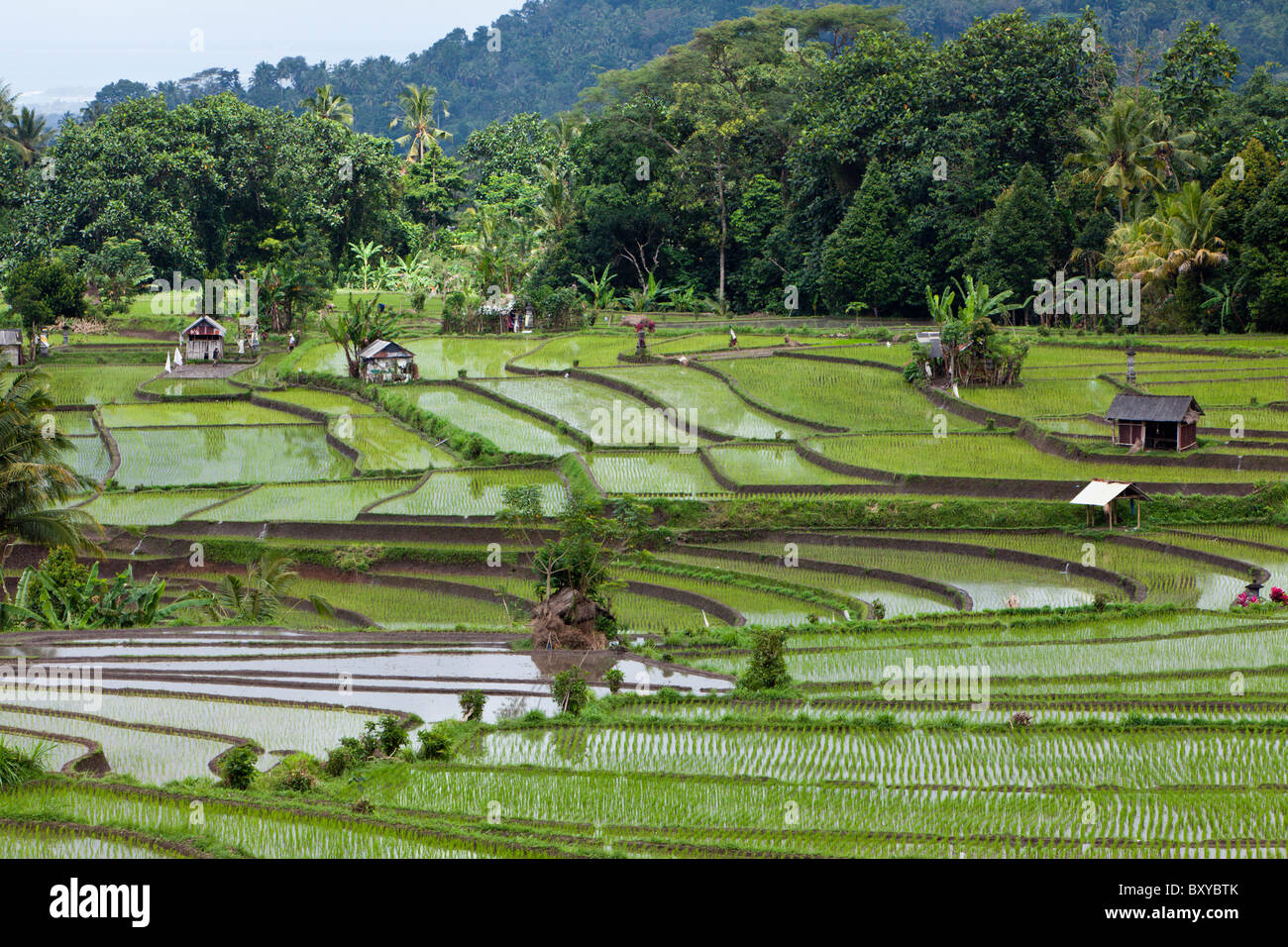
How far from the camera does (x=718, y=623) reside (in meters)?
17.6

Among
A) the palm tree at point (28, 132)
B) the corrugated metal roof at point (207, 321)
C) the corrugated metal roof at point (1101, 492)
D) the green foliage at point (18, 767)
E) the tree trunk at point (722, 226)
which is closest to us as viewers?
the green foliage at point (18, 767)

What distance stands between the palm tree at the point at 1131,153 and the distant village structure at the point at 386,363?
18.1 m

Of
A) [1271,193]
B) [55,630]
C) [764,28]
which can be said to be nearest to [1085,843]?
[55,630]

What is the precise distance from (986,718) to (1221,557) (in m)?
8.07

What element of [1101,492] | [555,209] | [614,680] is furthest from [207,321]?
[614,680]

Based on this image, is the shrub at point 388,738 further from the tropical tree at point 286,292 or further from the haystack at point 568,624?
the tropical tree at point 286,292

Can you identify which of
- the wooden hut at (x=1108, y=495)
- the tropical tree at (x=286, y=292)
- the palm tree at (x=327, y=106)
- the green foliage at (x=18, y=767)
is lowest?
the green foliage at (x=18, y=767)

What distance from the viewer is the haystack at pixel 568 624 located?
1575 cm

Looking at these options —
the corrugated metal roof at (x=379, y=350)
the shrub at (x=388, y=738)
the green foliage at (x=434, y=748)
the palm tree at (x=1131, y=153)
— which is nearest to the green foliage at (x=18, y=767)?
the shrub at (x=388, y=738)

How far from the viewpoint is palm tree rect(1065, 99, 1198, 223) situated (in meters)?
36.6

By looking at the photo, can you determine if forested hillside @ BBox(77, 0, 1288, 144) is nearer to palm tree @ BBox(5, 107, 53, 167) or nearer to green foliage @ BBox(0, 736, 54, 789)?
palm tree @ BBox(5, 107, 53, 167)

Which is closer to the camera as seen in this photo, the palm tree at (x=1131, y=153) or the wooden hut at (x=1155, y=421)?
the wooden hut at (x=1155, y=421)

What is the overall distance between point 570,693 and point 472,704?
88cm

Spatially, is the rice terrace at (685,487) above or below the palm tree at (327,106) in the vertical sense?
below
